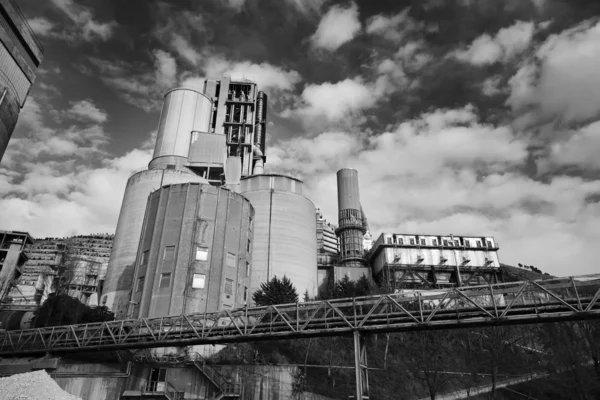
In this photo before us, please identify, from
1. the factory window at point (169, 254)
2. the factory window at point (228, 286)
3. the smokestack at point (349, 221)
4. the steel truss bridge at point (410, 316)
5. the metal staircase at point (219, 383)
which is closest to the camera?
the steel truss bridge at point (410, 316)

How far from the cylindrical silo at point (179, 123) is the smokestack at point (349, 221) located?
27.5 meters

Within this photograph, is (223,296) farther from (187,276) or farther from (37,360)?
(37,360)

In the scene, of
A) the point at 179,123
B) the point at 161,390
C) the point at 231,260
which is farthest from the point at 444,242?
the point at 161,390

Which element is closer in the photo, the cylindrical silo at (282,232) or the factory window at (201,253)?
the factory window at (201,253)

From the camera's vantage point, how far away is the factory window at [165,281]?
37.9 metres

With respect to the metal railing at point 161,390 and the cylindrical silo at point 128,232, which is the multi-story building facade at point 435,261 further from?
the metal railing at point 161,390

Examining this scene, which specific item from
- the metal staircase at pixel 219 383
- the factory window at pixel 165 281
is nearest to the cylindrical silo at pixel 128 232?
the factory window at pixel 165 281

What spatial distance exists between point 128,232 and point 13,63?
24.1 m

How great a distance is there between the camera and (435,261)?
65.5 meters

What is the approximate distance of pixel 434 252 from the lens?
6638cm

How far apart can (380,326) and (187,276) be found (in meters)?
23.1

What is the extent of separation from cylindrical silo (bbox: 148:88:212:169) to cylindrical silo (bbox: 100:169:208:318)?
6.60 meters

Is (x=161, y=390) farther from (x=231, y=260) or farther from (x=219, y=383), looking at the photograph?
(x=231, y=260)

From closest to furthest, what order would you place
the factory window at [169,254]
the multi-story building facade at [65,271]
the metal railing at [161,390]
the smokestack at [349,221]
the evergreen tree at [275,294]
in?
1. the metal railing at [161,390]
2. the factory window at [169,254]
3. the evergreen tree at [275,294]
4. the smokestack at [349,221]
5. the multi-story building facade at [65,271]
